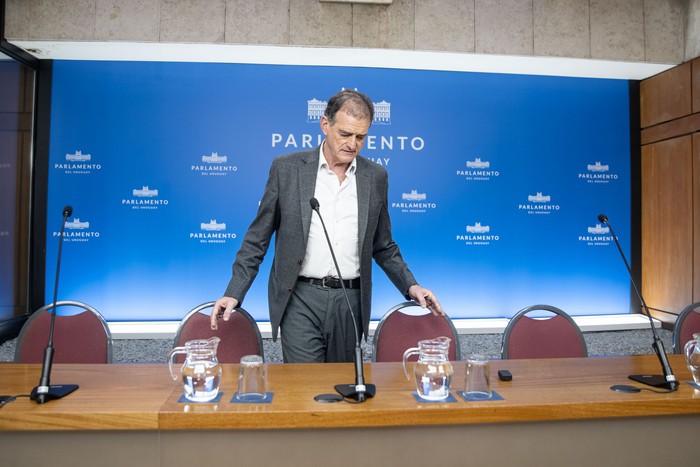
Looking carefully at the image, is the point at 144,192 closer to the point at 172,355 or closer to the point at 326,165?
the point at 326,165

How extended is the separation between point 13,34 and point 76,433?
4.44m

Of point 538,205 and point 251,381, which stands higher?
point 538,205

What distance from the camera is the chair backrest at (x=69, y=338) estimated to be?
200 cm

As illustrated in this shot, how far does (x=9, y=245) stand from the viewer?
14.5ft

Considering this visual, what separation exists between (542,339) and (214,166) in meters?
3.61

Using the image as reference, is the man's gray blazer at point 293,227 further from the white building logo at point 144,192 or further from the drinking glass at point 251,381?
the white building logo at point 144,192

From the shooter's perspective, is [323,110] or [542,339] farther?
[323,110]

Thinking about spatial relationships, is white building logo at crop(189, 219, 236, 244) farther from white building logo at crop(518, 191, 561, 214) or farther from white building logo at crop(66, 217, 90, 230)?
white building logo at crop(518, 191, 561, 214)

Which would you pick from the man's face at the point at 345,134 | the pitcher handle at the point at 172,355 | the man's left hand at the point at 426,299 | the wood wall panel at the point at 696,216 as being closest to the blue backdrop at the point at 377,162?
the wood wall panel at the point at 696,216

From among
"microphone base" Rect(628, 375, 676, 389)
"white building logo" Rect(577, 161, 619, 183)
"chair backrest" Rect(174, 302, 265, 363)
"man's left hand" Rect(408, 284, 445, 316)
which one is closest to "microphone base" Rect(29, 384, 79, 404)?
"chair backrest" Rect(174, 302, 265, 363)

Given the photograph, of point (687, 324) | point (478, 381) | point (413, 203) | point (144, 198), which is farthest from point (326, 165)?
point (144, 198)

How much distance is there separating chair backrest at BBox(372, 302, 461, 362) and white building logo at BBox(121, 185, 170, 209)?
3.41 metres

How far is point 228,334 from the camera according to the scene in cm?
203

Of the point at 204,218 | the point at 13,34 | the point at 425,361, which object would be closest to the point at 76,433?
the point at 425,361
